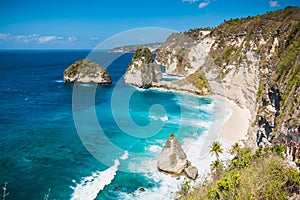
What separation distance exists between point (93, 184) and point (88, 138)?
43.7 feet

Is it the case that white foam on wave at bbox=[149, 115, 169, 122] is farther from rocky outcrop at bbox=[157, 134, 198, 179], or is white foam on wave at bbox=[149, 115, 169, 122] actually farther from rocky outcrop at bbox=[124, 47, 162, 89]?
rocky outcrop at bbox=[124, 47, 162, 89]

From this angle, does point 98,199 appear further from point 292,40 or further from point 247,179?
point 292,40

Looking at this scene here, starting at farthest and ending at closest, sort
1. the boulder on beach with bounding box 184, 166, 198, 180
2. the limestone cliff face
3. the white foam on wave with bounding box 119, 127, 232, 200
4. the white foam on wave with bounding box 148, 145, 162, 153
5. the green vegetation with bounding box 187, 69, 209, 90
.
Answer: the green vegetation with bounding box 187, 69, 209, 90
the white foam on wave with bounding box 148, 145, 162, 153
the boulder on beach with bounding box 184, 166, 198, 180
the limestone cliff face
the white foam on wave with bounding box 119, 127, 232, 200

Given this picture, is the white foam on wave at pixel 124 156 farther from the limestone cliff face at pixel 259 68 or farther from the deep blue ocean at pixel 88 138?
the limestone cliff face at pixel 259 68

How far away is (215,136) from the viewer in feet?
132

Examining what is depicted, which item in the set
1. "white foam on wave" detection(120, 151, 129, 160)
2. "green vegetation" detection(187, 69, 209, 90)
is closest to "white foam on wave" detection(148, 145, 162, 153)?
"white foam on wave" detection(120, 151, 129, 160)

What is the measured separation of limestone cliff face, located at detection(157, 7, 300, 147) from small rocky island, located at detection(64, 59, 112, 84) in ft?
103

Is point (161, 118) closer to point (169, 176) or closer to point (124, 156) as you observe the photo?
point (124, 156)

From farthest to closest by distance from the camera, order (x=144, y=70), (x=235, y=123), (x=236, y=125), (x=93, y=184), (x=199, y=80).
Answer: (x=144, y=70), (x=199, y=80), (x=235, y=123), (x=236, y=125), (x=93, y=184)

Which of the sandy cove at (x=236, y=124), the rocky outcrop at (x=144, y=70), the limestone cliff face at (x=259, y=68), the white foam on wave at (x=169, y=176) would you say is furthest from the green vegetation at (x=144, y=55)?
the white foam on wave at (x=169, y=176)

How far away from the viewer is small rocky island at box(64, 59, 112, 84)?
87.8 metres

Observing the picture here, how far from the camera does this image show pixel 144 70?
262ft

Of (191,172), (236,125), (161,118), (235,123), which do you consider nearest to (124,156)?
(191,172)

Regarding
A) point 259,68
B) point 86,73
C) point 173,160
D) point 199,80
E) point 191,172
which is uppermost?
point 259,68
